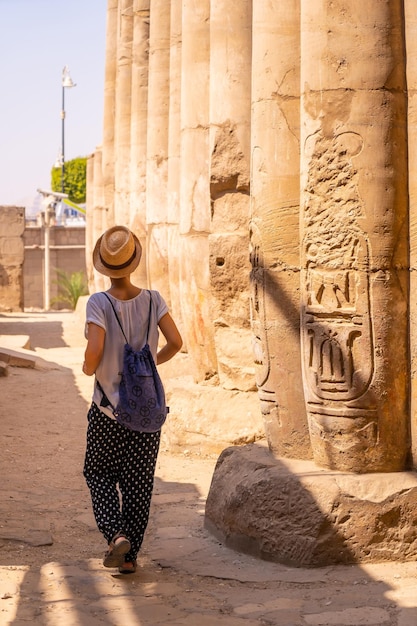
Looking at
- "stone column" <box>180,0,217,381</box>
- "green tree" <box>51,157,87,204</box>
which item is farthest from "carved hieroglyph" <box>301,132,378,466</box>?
"green tree" <box>51,157,87,204</box>

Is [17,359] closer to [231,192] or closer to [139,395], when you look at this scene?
[231,192]

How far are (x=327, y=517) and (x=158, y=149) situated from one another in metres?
8.45

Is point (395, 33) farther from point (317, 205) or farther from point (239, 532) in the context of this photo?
point (239, 532)

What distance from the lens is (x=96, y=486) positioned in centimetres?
487

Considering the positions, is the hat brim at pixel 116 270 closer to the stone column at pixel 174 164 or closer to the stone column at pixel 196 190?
the stone column at pixel 196 190

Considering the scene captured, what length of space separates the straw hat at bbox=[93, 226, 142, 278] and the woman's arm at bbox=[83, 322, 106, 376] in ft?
0.92

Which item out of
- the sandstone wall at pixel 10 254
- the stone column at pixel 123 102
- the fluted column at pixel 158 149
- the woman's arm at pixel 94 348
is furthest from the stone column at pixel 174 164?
the sandstone wall at pixel 10 254

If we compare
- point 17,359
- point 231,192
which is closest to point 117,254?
point 231,192

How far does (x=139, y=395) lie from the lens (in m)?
4.75

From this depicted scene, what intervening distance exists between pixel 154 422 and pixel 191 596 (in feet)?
2.54

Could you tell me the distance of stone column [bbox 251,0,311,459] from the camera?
545 centimetres

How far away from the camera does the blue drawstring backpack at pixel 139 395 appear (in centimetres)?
472

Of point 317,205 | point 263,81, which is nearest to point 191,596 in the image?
point 317,205

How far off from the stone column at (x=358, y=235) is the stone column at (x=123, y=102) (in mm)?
11587
